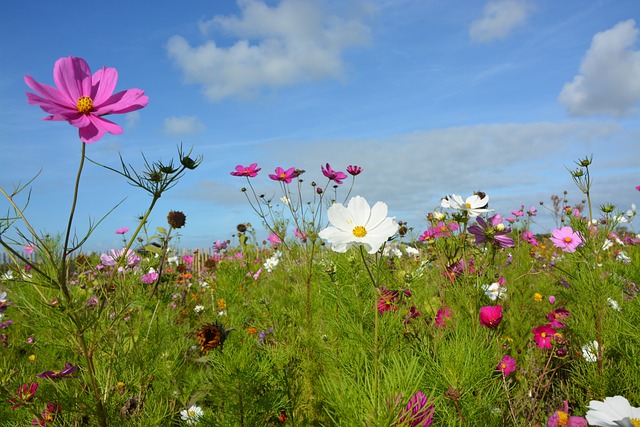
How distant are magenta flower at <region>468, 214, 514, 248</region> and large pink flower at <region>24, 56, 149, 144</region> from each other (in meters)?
1.49

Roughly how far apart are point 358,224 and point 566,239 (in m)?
2.02

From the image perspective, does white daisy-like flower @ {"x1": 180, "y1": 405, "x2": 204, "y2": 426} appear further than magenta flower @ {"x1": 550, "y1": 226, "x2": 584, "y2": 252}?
No

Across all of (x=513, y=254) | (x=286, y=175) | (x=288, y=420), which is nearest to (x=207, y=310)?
(x=286, y=175)

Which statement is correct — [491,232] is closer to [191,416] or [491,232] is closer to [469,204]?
[469,204]

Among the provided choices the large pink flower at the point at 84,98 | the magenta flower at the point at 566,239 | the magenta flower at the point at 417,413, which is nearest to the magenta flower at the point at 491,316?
the magenta flower at the point at 417,413

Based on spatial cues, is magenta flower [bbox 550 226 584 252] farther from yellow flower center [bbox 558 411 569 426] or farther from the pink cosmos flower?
yellow flower center [bbox 558 411 569 426]

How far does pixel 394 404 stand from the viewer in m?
1.03

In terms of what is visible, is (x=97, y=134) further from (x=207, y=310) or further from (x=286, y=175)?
(x=207, y=310)

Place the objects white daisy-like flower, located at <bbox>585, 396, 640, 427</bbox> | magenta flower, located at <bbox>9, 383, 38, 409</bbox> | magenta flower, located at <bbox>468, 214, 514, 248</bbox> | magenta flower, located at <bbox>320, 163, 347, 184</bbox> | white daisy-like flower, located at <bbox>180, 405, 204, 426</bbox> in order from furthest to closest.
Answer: magenta flower, located at <bbox>320, 163, 347, 184</bbox> → magenta flower, located at <bbox>468, 214, 514, 248</bbox> → white daisy-like flower, located at <bbox>180, 405, 204, 426</bbox> → magenta flower, located at <bbox>9, 383, 38, 409</bbox> → white daisy-like flower, located at <bbox>585, 396, 640, 427</bbox>

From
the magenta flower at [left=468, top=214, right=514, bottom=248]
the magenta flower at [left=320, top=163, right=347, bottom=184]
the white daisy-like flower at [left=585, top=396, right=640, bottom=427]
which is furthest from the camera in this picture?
the magenta flower at [left=320, top=163, right=347, bottom=184]

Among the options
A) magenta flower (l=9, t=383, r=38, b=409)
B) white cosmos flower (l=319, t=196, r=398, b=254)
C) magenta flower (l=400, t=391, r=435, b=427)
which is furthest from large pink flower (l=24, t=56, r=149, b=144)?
magenta flower (l=9, t=383, r=38, b=409)

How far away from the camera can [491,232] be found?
1952 mm

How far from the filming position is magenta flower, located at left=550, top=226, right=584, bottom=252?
2656mm

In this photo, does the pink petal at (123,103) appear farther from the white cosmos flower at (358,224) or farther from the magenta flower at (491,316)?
the magenta flower at (491,316)
